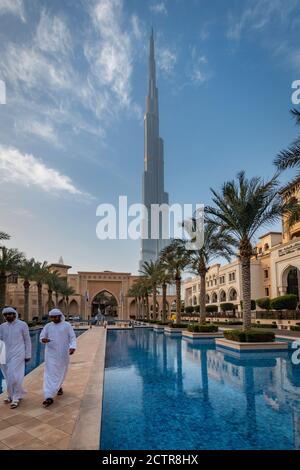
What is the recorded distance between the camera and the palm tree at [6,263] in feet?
80.1

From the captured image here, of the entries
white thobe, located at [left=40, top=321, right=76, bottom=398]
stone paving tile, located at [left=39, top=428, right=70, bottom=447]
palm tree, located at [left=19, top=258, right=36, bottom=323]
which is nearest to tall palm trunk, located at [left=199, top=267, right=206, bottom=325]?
palm tree, located at [left=19, top=258, right=36, bottom=323]

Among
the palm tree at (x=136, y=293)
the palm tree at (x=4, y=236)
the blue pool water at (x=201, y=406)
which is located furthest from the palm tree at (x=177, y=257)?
the palm tree at (x=136, y=293)

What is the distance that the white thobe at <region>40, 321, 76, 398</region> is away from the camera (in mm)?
5484

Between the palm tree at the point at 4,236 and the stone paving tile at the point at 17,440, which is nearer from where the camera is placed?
the stone paving tile at the point at 17,440

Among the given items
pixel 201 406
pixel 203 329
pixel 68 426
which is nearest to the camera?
pixel 68 426

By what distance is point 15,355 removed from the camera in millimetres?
5566

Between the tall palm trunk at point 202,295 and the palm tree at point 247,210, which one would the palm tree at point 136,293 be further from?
the palm tree at point 247,210

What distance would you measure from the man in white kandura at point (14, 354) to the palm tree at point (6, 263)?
2005 cm

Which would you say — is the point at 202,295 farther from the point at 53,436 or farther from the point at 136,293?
the point at 136,293

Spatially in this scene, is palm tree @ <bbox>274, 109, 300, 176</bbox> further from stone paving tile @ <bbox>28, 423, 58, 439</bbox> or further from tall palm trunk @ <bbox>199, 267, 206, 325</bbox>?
tall palm trunk @ <bbox>199, 267, 206, 325</bbox>

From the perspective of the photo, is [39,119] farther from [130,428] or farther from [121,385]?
[130,428]

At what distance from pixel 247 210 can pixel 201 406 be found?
10.4 metres

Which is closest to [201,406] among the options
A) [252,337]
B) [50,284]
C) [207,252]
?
[252,337]

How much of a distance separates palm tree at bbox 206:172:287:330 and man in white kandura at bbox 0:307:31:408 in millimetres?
11452
